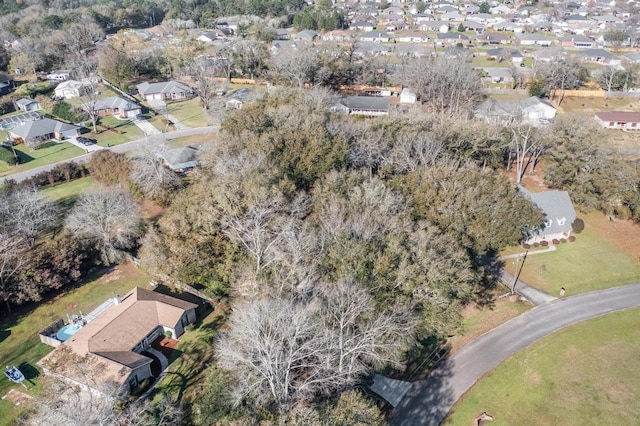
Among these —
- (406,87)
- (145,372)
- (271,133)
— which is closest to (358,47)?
(406,87)

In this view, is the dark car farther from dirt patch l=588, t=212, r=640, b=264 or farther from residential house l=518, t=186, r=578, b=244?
dirt patch l=588, t=212, r=640, b=264

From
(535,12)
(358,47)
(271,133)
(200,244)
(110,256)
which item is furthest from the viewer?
(535,12)

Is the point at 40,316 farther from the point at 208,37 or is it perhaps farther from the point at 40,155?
the point at 208,37

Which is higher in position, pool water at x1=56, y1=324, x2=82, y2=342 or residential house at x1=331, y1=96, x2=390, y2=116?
residential house at x1=331, y1=96, x2=390, y2=116

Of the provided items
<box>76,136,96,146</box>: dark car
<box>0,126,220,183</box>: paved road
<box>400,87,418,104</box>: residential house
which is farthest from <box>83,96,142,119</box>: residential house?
<box>400,87,418,104</box>: residential house

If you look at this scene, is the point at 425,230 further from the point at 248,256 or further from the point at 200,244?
the point at 200,244

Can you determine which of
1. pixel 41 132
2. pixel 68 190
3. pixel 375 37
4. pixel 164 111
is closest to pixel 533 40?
pixel 375 37
